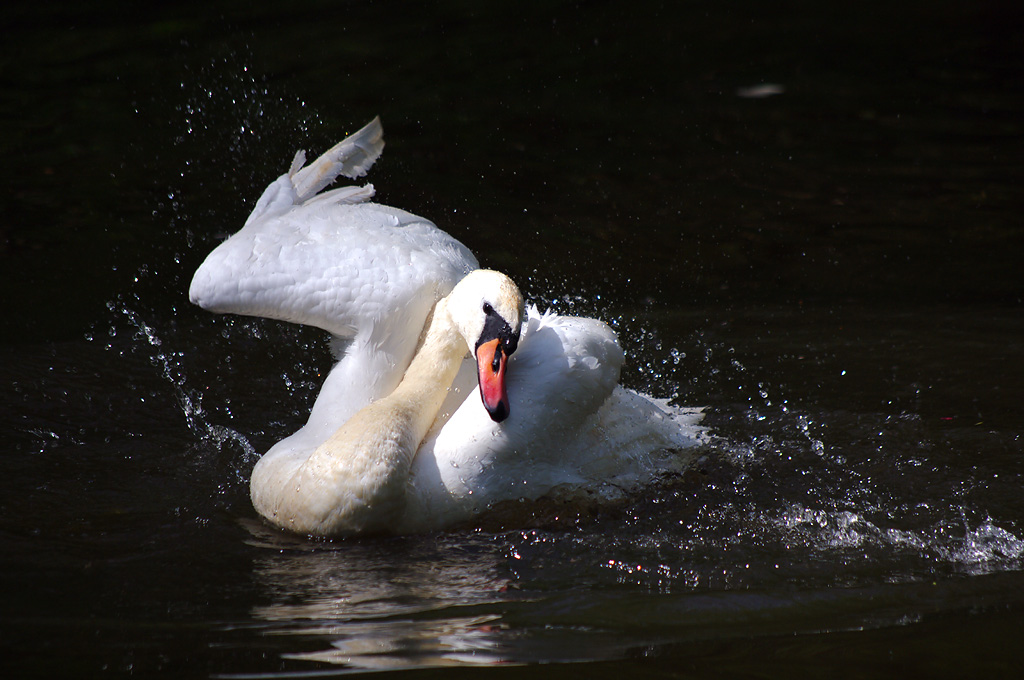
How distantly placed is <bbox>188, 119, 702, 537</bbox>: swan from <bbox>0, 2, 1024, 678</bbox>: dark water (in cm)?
19

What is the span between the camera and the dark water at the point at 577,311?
139 inches

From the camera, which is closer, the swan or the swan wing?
the swan

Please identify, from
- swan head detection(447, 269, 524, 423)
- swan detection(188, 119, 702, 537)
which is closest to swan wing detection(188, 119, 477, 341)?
swan detection(188, 119, 702, 537)

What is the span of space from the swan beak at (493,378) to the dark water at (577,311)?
550mm

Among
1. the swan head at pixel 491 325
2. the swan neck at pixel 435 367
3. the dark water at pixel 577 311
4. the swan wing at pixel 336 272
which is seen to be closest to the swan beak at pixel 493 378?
the swan head at pixel 491 325

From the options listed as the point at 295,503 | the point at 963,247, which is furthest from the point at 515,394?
the point at 963,247

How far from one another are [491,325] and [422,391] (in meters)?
0.56

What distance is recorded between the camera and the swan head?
423 centimetres

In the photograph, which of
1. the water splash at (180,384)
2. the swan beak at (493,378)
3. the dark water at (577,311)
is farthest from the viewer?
the water splash at (180,384)

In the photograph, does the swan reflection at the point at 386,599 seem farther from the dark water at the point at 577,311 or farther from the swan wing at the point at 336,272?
the swan wing at the point at 336,272

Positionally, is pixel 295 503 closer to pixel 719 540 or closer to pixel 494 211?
pixel 719 540

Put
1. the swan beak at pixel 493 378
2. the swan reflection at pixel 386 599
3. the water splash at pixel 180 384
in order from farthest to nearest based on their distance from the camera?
the water splash at pixel 180 384
the swan beak at pixel 493 378
the swan reflection at pixel 386 599

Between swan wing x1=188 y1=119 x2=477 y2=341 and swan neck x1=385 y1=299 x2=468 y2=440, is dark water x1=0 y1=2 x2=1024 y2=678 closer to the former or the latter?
swan neck x1=385 y1=299 x2=468 y2=440

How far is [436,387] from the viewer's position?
15.9ft
